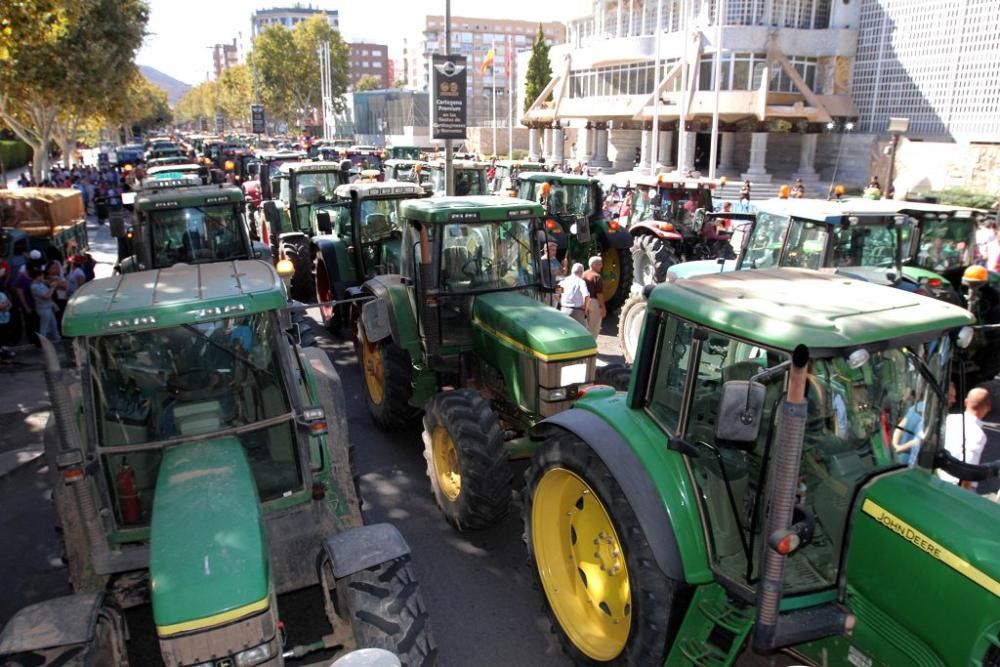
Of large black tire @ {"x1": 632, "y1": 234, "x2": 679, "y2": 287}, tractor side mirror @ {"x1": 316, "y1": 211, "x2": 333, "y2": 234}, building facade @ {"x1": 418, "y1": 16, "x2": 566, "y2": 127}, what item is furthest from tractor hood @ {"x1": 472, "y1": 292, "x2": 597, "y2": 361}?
building facade @ {"x1": 418, "y1": 16, "x2": 566, "y2": 127}

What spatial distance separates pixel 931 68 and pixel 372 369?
30195 mm

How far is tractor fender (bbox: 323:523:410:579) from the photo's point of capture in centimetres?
356

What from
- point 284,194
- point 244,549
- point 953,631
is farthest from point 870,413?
point 284,194

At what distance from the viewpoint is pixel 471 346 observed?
22.1 feet

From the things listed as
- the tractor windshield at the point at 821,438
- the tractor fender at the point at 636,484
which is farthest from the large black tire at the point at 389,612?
the tractor windshield at the point at 821,438

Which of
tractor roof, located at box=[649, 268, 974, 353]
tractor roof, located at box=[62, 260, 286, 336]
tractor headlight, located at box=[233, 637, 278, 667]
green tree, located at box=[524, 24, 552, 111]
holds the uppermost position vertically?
green tree, located at box=[524, 24, 552, 111]

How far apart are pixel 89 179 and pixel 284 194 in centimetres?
1862

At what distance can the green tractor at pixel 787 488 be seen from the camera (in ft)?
9.50

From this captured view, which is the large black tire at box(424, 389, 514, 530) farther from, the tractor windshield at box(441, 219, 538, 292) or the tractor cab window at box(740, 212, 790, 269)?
the tractor cab window at box(740, 212, 790, 269)

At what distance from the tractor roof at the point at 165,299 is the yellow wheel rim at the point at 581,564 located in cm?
203

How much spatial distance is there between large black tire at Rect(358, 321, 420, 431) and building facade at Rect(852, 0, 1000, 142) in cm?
2643

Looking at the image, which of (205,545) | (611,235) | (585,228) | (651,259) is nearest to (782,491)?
(205,545)

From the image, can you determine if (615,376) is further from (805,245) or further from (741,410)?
(805,245)

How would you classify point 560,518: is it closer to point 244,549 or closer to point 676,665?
point 676,665
